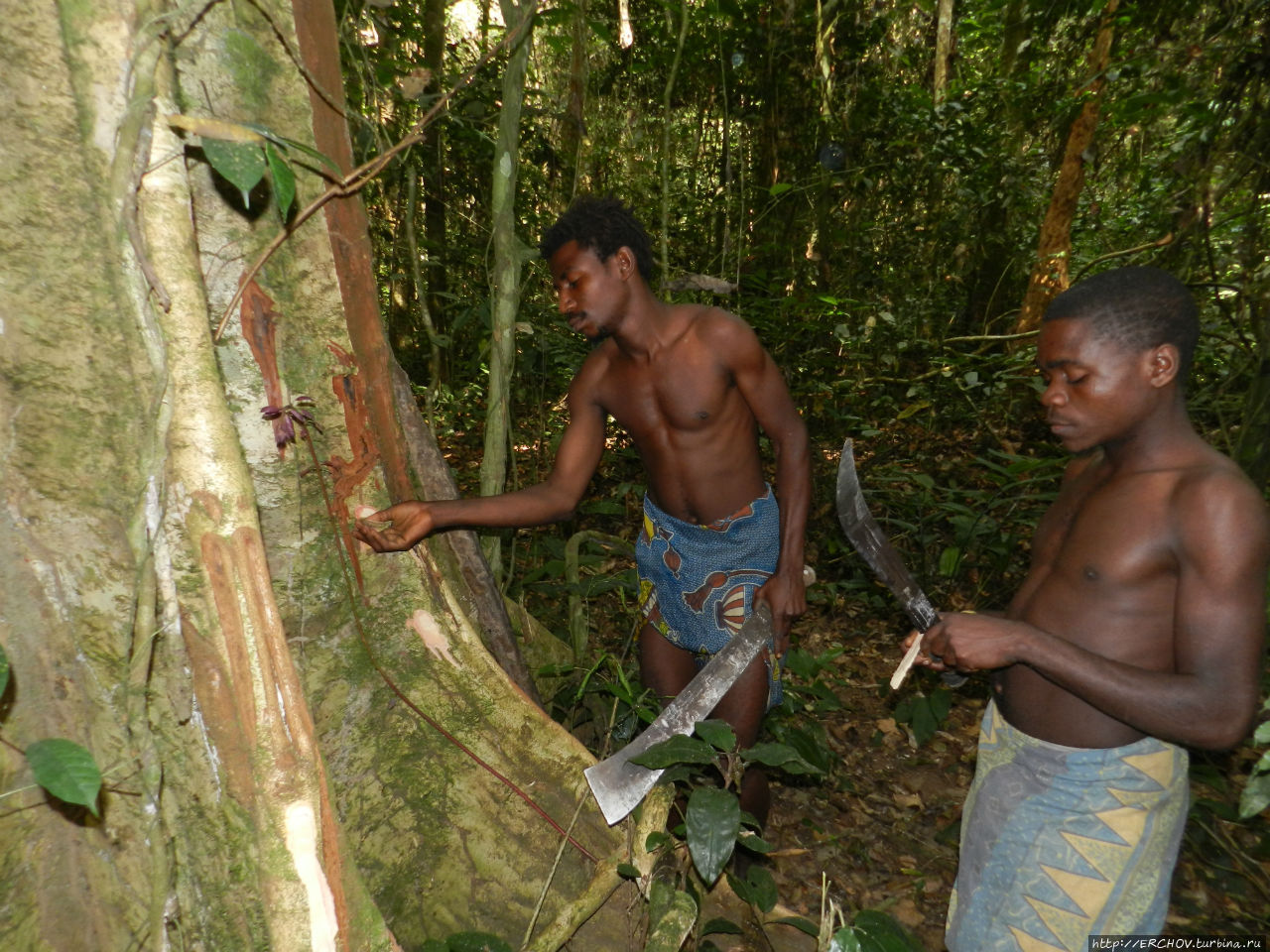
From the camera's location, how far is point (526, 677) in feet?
7.46

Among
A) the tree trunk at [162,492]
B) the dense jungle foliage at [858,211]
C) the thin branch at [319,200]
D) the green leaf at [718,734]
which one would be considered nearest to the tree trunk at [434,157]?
the dense jungle foliage at [858,211]

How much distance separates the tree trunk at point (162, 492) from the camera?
3.42 ft

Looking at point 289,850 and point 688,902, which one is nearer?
point 289,850

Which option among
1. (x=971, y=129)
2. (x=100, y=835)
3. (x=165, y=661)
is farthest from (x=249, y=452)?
(x=971, y=129)

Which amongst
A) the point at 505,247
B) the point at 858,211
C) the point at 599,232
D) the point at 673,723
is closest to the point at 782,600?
the point at 673,723

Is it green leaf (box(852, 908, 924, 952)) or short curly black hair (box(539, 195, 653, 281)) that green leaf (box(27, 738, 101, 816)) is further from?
short curly black hair (box(539, 195, 653, 281))

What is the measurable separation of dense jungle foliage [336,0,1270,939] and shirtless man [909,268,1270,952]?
1691 millimetres

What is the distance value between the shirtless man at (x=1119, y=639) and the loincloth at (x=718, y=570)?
957 millimetres

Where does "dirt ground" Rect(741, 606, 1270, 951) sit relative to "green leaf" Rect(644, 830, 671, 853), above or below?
below

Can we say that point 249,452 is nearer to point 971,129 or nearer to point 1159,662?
point 1159,662

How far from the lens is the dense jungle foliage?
12.1 feet

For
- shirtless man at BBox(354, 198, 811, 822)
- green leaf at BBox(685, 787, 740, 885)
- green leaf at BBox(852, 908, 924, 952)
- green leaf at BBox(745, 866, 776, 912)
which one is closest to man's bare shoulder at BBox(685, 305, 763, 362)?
shirtless man at BBox(354, 198, 811, 822)

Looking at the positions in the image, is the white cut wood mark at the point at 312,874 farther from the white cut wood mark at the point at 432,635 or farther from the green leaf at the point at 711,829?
the green leaf at the point at 711,829

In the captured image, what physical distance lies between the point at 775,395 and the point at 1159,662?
1.33m
